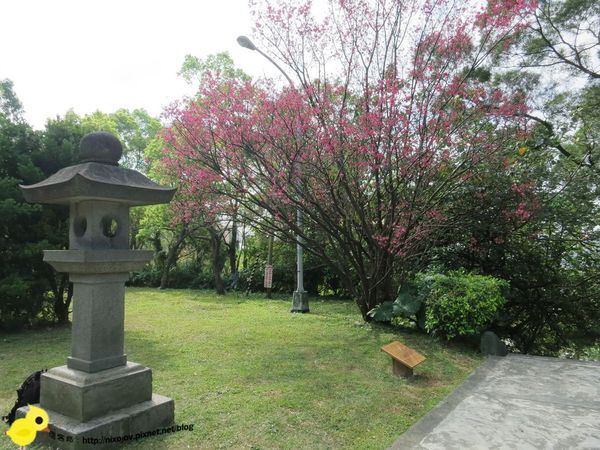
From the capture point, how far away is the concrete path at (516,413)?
10.4 feet

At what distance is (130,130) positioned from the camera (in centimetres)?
2747

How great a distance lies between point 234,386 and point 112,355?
1.48 m

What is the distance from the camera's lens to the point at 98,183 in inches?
128

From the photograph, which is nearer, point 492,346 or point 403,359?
point 403,359

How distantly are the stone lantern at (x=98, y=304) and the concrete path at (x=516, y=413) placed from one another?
7.37 ft

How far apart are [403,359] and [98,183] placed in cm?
388

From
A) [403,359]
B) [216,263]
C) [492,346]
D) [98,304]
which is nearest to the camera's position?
[98,304]

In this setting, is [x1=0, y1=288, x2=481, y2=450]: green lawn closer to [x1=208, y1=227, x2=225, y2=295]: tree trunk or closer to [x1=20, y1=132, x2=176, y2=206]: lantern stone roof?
[x1=20, y1=132, x2=176, y2=206]: lantern stone roof

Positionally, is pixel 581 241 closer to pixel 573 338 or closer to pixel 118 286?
pixel 573 338

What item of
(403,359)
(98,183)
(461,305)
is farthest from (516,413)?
(98,183)

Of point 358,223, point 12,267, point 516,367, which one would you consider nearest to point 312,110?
point 358,223

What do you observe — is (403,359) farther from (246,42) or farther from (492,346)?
(246,42)

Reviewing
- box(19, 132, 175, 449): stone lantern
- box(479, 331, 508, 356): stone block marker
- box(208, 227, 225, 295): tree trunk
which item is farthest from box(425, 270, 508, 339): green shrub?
box(208, 227, 225, 295): tree trunk

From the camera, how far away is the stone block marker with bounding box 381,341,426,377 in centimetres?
478
